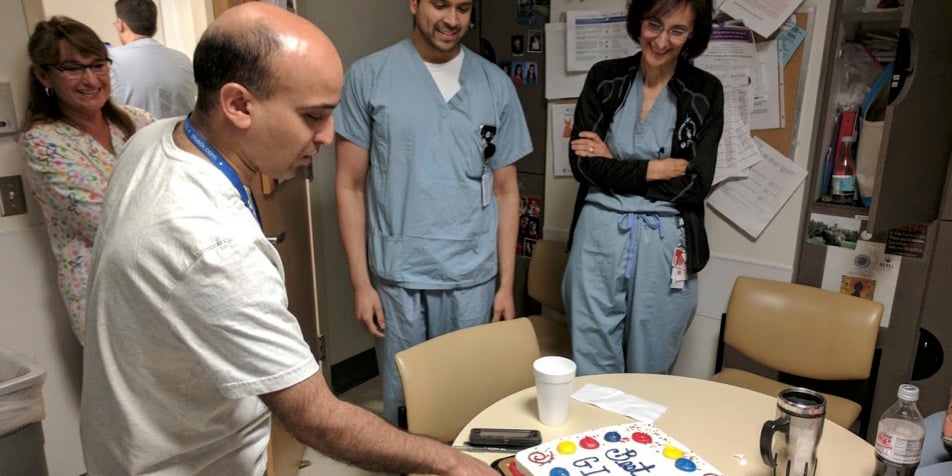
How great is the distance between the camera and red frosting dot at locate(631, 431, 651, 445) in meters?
1.09

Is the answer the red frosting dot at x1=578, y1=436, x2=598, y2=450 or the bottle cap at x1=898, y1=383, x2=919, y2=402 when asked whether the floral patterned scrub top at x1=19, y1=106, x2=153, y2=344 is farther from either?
the bottle cap at x1=898, y1=383, x2=919, y2=402

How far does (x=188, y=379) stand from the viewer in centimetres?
90

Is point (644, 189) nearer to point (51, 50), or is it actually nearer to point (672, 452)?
point (672, 452)

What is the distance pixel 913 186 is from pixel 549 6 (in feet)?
4.81

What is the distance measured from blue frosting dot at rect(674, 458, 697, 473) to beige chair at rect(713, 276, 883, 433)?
105 centimetres

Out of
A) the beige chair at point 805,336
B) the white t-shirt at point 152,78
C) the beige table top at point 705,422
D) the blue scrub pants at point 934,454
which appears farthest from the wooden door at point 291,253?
the blue scrub pants at point 934,454

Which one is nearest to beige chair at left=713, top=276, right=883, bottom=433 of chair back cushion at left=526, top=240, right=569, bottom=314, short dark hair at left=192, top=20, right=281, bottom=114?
chair back cushion at left=526, top=240, right=569, bottom=314

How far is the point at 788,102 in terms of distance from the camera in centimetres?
204

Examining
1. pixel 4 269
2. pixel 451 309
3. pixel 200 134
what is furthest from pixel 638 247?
pixel 4 269

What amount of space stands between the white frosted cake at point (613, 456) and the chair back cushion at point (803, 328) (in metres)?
1.07

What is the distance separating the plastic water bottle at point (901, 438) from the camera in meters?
0.96

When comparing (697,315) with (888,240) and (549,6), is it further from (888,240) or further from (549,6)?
(549,6)

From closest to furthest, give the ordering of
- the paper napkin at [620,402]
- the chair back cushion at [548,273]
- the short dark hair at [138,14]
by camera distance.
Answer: the paper napkin at [620,402], the short dark hair at [138,14], the chair back cushion at [548,273]

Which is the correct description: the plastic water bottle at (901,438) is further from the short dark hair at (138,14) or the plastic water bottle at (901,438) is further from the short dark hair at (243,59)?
the short dark hair at (138,14)
